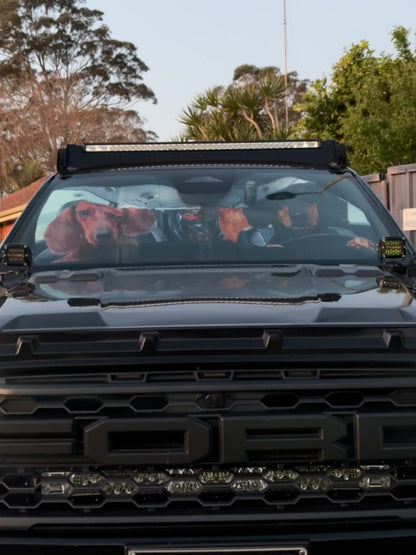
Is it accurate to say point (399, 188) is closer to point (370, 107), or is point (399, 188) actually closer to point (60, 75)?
point (370, 107)

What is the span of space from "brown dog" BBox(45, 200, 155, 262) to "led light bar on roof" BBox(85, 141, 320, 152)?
0.31 meters

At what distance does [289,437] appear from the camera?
2.75m

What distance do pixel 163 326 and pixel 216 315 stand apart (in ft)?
0.59

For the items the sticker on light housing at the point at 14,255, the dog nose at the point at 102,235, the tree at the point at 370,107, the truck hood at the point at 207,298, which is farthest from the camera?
the tree at the point at 370,107

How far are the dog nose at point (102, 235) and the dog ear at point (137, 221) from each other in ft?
0.20

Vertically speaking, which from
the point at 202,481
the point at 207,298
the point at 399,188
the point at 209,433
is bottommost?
the point at 202,481

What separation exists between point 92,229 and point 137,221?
0.61 ft

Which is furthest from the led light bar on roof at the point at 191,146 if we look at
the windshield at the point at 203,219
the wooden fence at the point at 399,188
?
the wooden fence at the point at 399,188

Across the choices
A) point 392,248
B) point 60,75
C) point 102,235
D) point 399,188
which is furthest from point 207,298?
point 60,75

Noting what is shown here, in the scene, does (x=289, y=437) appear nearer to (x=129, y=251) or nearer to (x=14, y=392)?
(x=14, y=392)

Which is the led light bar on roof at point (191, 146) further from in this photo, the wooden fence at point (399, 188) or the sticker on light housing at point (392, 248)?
the wooden fence at point (399, 188)

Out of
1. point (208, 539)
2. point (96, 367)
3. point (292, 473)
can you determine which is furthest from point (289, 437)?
point (96, 367)

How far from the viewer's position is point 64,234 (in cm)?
423

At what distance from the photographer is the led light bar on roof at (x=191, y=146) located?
461 centimetres
